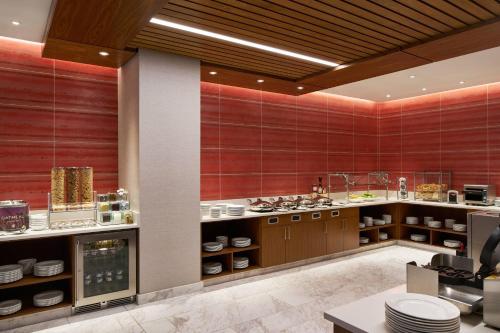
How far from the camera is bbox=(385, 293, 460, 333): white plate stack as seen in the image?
126cm

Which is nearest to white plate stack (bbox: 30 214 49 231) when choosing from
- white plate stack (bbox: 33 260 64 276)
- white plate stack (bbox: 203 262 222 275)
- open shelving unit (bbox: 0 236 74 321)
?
open shelving unit (bbox: 0 236 74 321)

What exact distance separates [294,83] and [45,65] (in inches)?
125

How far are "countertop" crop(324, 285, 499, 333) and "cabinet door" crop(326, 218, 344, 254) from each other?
154 inches

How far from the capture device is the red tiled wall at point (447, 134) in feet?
19.0

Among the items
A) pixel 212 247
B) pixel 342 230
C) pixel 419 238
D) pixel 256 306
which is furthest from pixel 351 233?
pixel 256 306

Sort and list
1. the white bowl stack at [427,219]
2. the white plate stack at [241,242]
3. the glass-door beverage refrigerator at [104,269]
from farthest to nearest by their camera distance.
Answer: the white bowl stack at [427,219]
the white plate stack at [241,242]
the glass-door beverage refrigerator at [104,269]

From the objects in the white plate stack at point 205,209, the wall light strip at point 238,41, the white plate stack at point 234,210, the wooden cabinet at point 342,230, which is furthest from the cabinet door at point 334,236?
the wall light strip at point 238,41

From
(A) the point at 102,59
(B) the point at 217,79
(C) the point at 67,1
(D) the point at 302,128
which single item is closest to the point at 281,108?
(D) the point at 302,128

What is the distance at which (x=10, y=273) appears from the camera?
128 inches

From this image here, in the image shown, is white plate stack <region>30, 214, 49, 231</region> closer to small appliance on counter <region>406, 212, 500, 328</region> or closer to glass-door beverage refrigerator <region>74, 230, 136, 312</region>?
glass-door beverage refrigerator <region>74, 230, 136, 312</region>

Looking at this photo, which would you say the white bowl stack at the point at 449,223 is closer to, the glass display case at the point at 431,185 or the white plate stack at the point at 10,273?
the glass display case at the point at 431,185

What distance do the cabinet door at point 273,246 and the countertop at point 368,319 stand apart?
3.17 metres

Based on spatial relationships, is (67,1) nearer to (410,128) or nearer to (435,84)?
(435,84)

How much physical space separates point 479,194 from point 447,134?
1343 millimetres
